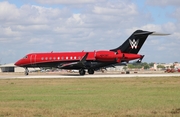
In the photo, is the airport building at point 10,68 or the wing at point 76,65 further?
the airport building at point 10,68

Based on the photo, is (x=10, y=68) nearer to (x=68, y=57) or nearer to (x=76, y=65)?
(x=68, y=57)

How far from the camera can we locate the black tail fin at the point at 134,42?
48.7m

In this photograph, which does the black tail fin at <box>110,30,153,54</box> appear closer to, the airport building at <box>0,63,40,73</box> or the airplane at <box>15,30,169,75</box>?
the airplane at <box>15,30,169,75</box>

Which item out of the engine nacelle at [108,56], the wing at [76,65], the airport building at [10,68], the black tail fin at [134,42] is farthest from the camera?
the airport building at [10,68]

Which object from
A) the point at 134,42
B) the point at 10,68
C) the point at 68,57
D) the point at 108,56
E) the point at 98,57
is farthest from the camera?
the point at 10,68

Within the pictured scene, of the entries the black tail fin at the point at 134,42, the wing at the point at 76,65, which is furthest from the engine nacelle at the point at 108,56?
the wing at the point at 76,65

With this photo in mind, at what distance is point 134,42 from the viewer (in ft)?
160

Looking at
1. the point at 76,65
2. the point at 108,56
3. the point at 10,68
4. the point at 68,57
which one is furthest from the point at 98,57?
the point at 10,68

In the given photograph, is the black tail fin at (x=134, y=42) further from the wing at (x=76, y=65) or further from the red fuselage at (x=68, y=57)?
the wing at (x=76, y=65)

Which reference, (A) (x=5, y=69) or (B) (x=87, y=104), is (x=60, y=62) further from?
(A) (x=5, y=69)

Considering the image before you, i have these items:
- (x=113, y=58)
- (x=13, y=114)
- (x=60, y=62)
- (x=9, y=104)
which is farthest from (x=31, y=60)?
(x=13, y=114)

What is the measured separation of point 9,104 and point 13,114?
3.53m

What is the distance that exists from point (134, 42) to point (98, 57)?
207 inches

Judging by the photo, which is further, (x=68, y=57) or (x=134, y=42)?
(x=68, y=57)
